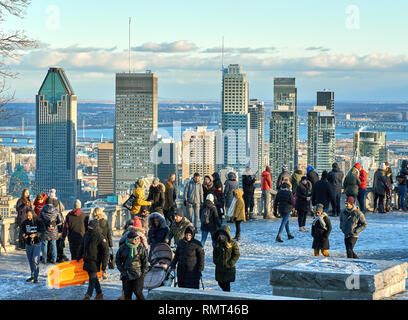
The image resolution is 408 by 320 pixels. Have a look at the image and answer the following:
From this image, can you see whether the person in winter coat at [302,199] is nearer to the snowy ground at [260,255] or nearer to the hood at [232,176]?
the snowy ground at [260,255]

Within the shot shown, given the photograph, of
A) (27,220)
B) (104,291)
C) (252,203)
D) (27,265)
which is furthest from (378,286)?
(252,203)

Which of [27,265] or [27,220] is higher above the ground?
[27,220]

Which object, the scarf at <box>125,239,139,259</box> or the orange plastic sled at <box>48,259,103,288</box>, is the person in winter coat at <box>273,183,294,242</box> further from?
the scarf at <box>125,239,139,259</box>

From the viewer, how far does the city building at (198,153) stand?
158m

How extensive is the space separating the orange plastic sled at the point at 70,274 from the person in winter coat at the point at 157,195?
4.63m

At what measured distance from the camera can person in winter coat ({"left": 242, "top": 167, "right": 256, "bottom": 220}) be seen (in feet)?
66.9

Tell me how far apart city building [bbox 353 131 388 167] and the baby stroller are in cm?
12960

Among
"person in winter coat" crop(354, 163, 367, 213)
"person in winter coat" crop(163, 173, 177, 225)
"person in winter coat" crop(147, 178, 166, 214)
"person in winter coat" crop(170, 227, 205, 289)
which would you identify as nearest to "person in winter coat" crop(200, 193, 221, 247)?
"person in winter coat" crop(147, 178, 166, 214)

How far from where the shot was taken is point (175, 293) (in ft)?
32.2

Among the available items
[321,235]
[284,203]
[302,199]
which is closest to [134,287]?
[321,235]

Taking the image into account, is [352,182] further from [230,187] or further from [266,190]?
[230,187]

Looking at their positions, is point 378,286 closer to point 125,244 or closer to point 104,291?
point 125,244
